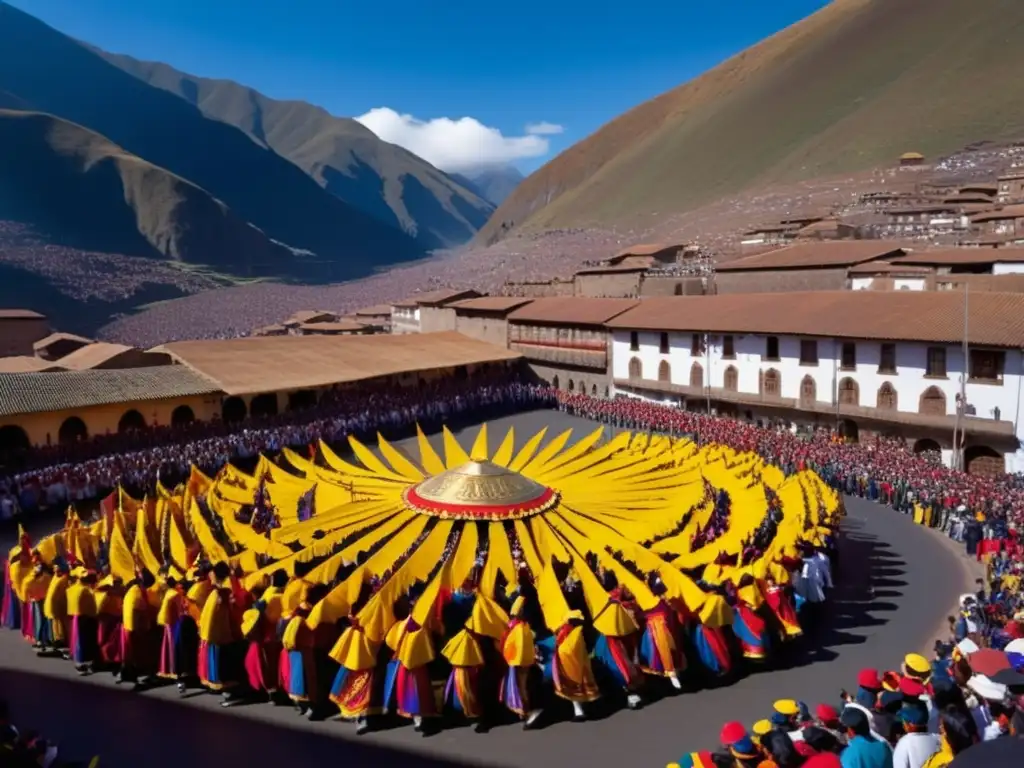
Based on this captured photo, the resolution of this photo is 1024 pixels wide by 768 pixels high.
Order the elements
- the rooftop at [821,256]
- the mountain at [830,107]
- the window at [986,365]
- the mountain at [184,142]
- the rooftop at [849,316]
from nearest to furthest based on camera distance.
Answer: the window at [986,365], the rooftop at [849,316], the rooftop at [821,256], the mountain at [830,107], the mountain at [184,142]

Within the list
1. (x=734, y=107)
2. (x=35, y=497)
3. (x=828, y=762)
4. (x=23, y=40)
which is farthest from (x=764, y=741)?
(x=23, y=40)

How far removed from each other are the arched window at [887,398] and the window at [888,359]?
39cm

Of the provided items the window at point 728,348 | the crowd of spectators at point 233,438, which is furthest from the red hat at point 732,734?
the window at point 728,348

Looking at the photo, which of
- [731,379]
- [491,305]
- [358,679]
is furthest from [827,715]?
[491,305]

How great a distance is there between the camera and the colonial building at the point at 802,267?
3325 cm

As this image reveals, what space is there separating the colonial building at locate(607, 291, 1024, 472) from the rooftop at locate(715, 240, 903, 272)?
5.95m

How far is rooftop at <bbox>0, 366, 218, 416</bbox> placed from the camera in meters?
20.8

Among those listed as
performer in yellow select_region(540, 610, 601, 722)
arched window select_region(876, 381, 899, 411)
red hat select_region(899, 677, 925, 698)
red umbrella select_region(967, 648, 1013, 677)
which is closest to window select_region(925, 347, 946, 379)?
arched window select_region(876, 381, 899, 411)

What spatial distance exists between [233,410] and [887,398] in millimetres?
21021

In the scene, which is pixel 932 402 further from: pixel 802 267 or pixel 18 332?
pixel 18 332

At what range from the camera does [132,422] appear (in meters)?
23.2

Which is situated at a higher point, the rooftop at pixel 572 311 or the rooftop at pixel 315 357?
the rooftop at pixel 572 311

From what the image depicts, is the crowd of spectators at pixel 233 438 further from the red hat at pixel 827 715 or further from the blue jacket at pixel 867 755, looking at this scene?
the blue jacket at pixel 867 755

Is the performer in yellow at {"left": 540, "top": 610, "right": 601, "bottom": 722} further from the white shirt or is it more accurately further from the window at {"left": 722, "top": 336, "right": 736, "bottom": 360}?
the window at {"left": 722, "top": 336, "right": 736, "bottom": 360}
